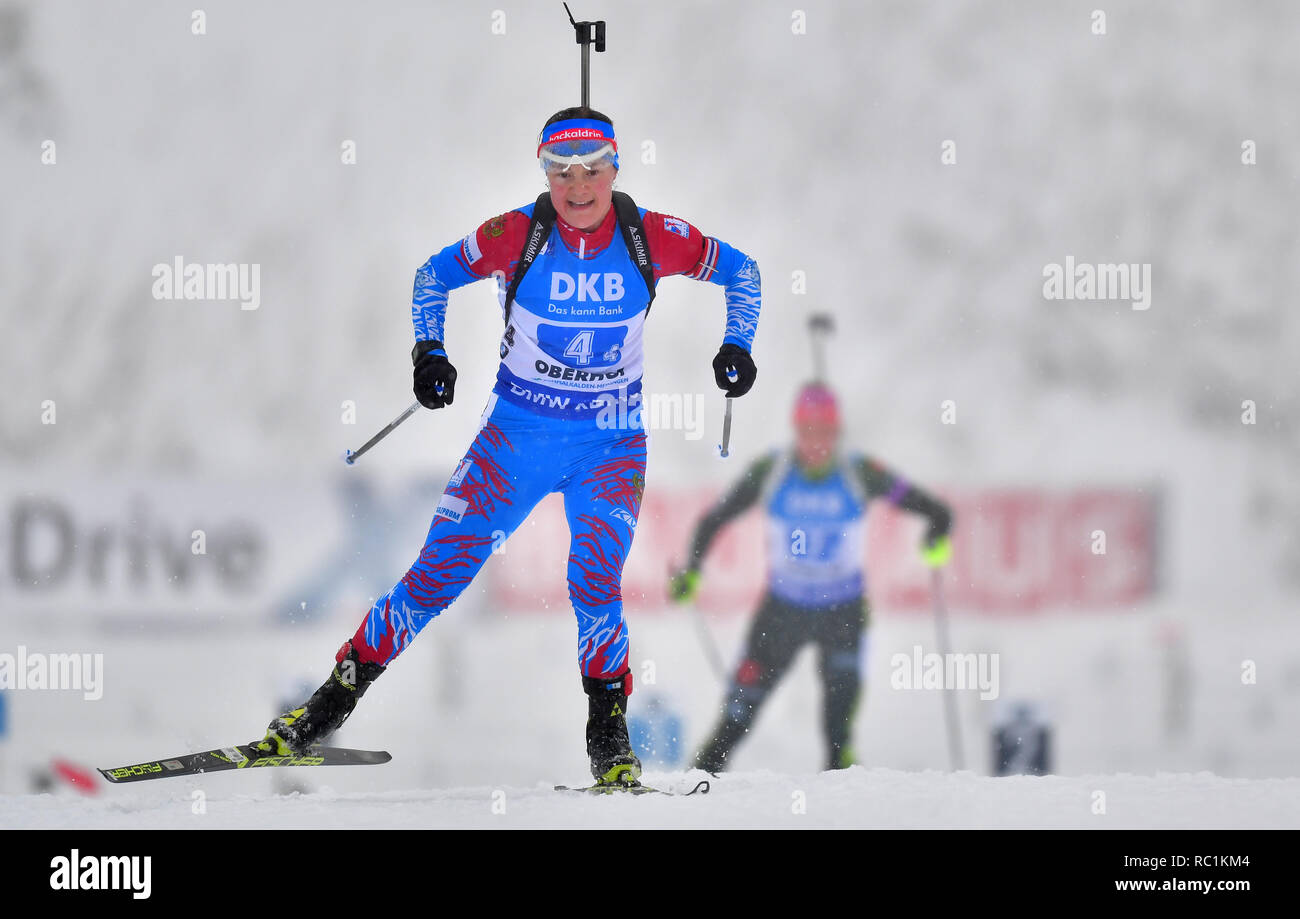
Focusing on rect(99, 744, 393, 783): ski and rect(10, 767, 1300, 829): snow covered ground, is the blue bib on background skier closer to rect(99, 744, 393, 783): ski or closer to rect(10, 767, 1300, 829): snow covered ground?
rect(10, 767, 1300, 829): snow covered ground

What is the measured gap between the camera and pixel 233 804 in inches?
122

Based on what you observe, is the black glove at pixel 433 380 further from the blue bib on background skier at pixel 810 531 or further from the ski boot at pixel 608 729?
the blue bib on background skier at pixel 810 531

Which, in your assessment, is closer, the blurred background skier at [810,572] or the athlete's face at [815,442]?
the blurred background skier at [810,572]

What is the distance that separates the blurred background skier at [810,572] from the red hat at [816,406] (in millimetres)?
263

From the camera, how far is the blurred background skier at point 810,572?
17.6 ft

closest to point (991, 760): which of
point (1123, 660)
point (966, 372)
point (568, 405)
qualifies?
point (1123, 660)

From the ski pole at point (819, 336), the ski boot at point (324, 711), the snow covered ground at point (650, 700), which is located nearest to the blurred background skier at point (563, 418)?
the ski boot at point (324, 711)

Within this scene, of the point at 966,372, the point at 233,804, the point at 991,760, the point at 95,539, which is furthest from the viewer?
the point at 966,372

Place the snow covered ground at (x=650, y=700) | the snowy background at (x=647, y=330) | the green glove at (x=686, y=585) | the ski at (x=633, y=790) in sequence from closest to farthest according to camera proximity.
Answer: the ski at (x=633, y=790)
the green glove at (x=686, y=585)
the snow covered ground at (x=650, y=700)
the snowy background at (x=647, y=330)

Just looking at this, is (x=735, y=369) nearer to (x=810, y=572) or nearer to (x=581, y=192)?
(x=581, y=192)

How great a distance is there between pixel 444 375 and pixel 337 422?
3563 mm

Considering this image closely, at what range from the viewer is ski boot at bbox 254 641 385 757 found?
3.27 meters

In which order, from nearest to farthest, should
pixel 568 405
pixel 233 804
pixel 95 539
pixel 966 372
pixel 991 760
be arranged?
pixel 233 804 < pixel 568 405 < pixel 991 760 < pixel 95 539 < pixel 966 372

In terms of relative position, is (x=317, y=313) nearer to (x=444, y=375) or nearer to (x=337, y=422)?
(x=337, y=422)
